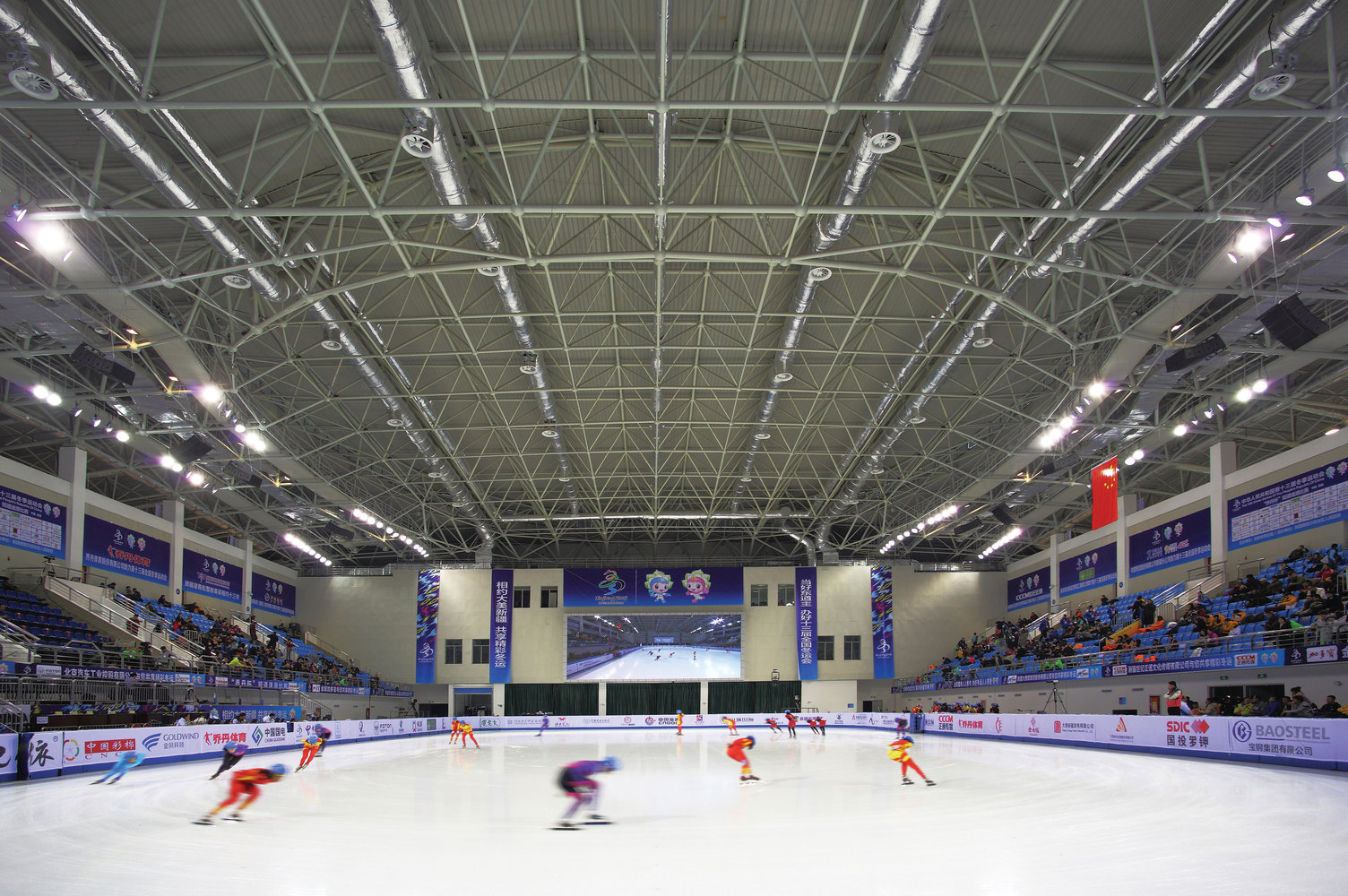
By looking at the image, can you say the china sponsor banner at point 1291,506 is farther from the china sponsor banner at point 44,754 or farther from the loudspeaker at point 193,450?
the loudspeaker at point 193,450

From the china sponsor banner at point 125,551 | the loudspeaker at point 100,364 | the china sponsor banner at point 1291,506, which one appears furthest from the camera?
the china sponsor banner at point 125,551

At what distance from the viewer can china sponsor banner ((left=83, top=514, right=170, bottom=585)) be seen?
37312 mm

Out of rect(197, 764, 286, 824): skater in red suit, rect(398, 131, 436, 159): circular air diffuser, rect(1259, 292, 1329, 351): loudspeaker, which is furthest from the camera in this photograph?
rect(1259, 292, 1329, 351): loudspeaker

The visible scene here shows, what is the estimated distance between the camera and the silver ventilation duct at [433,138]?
546 inches

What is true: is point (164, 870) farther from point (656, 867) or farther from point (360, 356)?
point (360, 356)

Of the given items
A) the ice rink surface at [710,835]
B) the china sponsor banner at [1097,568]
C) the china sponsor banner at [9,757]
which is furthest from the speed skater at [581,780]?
the china sponsor banner at [1097,568]

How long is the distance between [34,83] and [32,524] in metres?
25.3

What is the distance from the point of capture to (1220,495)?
118ft

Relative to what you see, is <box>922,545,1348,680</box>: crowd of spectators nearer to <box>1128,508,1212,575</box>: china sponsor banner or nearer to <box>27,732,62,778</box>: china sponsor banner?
<box>1128,508,1212,575</box>: china sponsor banner

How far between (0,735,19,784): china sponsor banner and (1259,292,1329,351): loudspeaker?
1230 inches

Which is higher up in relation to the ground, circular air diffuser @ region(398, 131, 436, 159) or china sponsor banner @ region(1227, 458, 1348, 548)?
circular air diffuser @ region(398, 131, 436, 159)

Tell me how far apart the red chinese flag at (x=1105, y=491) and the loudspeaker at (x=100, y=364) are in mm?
33712

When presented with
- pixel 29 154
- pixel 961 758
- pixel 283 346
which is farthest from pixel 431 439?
pixel 961 758

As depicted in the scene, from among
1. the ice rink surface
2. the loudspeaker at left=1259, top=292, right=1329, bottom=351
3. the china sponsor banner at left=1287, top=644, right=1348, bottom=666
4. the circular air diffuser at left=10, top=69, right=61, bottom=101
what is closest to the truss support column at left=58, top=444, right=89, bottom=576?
the ice rink surface
